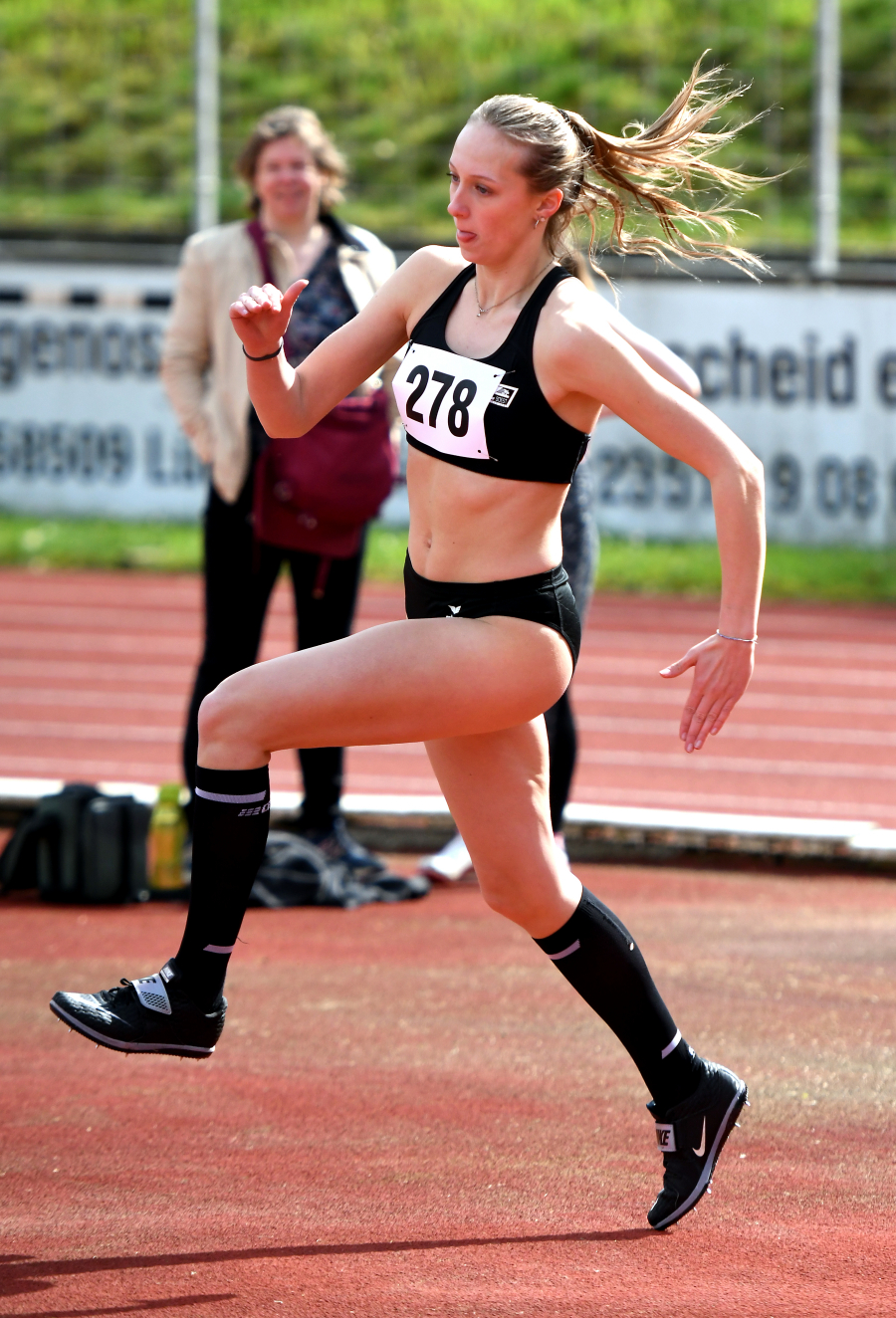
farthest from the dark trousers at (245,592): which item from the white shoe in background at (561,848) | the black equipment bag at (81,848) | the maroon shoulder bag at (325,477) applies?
the white shoe in background at (561,848)

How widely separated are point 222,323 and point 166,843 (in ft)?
5.93

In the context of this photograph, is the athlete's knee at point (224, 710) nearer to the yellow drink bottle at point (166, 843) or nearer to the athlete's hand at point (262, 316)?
the athlete's hand at point (262, 316)

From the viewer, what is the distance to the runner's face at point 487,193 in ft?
11.2

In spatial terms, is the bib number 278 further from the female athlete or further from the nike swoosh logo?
the nike swoosh logo

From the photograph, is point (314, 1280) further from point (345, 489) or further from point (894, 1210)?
point (345, 489)

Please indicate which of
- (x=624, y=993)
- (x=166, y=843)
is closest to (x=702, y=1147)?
(x=624, y=993)

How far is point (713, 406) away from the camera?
545 inches

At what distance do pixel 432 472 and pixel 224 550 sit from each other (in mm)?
2930

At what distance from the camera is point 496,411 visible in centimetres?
337

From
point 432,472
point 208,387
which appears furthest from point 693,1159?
point 208,387

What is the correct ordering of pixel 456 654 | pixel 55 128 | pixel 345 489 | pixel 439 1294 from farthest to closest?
pixel 55 128 → pixel 345 489 → pixel 456 654 → pixel 439 1294

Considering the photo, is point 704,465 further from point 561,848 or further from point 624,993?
point 561,848

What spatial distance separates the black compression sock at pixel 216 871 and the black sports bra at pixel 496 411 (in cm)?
71

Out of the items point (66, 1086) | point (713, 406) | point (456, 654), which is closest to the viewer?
point (456, 654)
